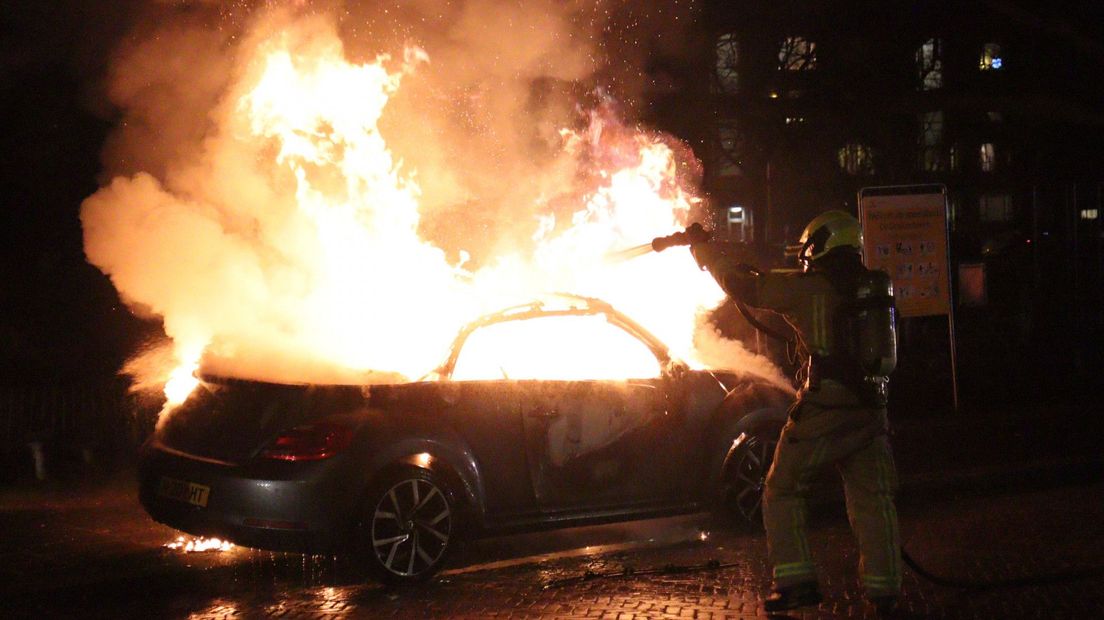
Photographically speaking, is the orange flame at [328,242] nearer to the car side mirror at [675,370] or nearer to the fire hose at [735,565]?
the car side mirror at [675,370]

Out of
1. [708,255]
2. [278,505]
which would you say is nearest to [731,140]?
[708,255]

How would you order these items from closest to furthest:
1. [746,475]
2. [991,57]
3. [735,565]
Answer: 1. [735,565]
2. [746,475]
3. [991,57]

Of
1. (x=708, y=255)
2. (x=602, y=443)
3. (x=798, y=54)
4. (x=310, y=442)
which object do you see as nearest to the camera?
(x=708, y=255)

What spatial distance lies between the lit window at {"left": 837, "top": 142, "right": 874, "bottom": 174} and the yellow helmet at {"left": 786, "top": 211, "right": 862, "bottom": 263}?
1466 inches

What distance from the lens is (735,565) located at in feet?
21.9

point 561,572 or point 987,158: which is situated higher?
point 987,158

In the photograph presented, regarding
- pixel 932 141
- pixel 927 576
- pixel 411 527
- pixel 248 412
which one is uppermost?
pixel 932 141

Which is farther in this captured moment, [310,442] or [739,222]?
[739,222]

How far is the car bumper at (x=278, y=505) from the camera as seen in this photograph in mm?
5879

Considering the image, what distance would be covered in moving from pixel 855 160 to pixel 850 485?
39.1 meters

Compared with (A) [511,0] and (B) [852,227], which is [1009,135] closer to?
(A) [511,0]

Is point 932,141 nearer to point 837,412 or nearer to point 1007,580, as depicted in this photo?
point 1007,580

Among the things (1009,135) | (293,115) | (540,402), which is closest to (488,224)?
(293,115)

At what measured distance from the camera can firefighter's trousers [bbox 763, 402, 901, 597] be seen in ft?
17.4
